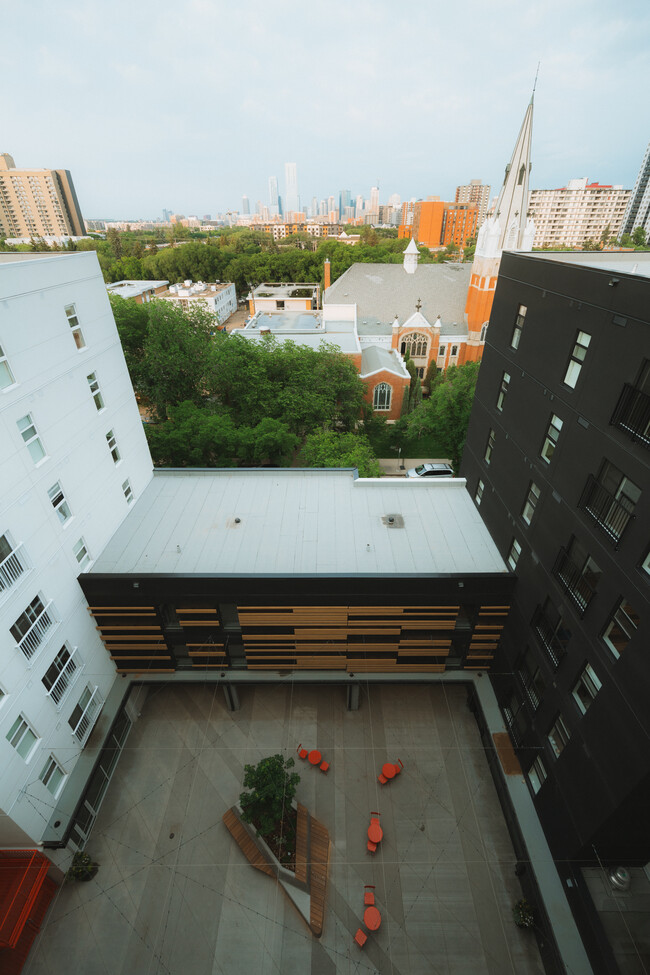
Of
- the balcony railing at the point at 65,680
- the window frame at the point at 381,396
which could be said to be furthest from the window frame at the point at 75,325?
the window frame at the point at 381,396

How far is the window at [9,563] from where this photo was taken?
1039cm

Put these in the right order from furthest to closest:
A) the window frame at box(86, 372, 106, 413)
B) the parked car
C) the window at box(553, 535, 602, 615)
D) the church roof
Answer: the church roof < the parked car < the window frame at box(86, 372, 106, 413) < the window at box(553, 535, 602, 615)

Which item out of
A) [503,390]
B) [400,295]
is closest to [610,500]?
[503,390]

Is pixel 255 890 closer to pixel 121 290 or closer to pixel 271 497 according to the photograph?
pixel 271 497

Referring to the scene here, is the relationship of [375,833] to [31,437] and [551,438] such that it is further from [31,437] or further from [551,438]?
[31,437]

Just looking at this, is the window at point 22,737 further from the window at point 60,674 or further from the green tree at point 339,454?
the green tree at point 339,454

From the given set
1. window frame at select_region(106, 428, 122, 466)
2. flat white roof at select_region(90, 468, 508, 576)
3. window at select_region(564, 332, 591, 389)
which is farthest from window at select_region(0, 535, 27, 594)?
window at select_region(564, 332, 591, 389)

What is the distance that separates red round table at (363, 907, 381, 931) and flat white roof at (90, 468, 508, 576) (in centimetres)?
898

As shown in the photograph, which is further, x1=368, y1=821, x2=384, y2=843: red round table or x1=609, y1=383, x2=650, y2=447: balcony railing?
x1=368, y1=821, x2=384, y2=843: red round table

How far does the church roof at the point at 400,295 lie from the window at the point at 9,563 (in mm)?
40201

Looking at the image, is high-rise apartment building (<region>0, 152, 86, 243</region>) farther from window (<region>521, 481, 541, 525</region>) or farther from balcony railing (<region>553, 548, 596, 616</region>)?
balcony railing (<region>553, 548, 596, 616</region>)

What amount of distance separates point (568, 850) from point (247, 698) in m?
11.0

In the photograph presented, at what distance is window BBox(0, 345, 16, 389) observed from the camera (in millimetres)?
10414

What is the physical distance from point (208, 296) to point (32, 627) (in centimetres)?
6114
